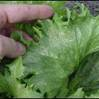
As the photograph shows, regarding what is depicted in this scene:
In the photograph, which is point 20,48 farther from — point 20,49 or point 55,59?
point 55,59

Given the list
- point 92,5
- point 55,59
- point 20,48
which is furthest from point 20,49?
point 92,5

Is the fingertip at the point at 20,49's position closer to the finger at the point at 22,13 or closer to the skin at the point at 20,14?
the skin at the point at 20,14

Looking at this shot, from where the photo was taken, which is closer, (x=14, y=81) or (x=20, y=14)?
(x=14, y=81)

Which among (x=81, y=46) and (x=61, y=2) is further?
(x=61, y=2)

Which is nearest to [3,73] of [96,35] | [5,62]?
[5,62]

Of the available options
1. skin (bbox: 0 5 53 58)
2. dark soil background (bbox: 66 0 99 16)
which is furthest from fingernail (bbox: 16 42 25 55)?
dark soil background (bbox: 66 0 99 16)

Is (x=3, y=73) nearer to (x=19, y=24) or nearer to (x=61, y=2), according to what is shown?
(x=19, y=24)
